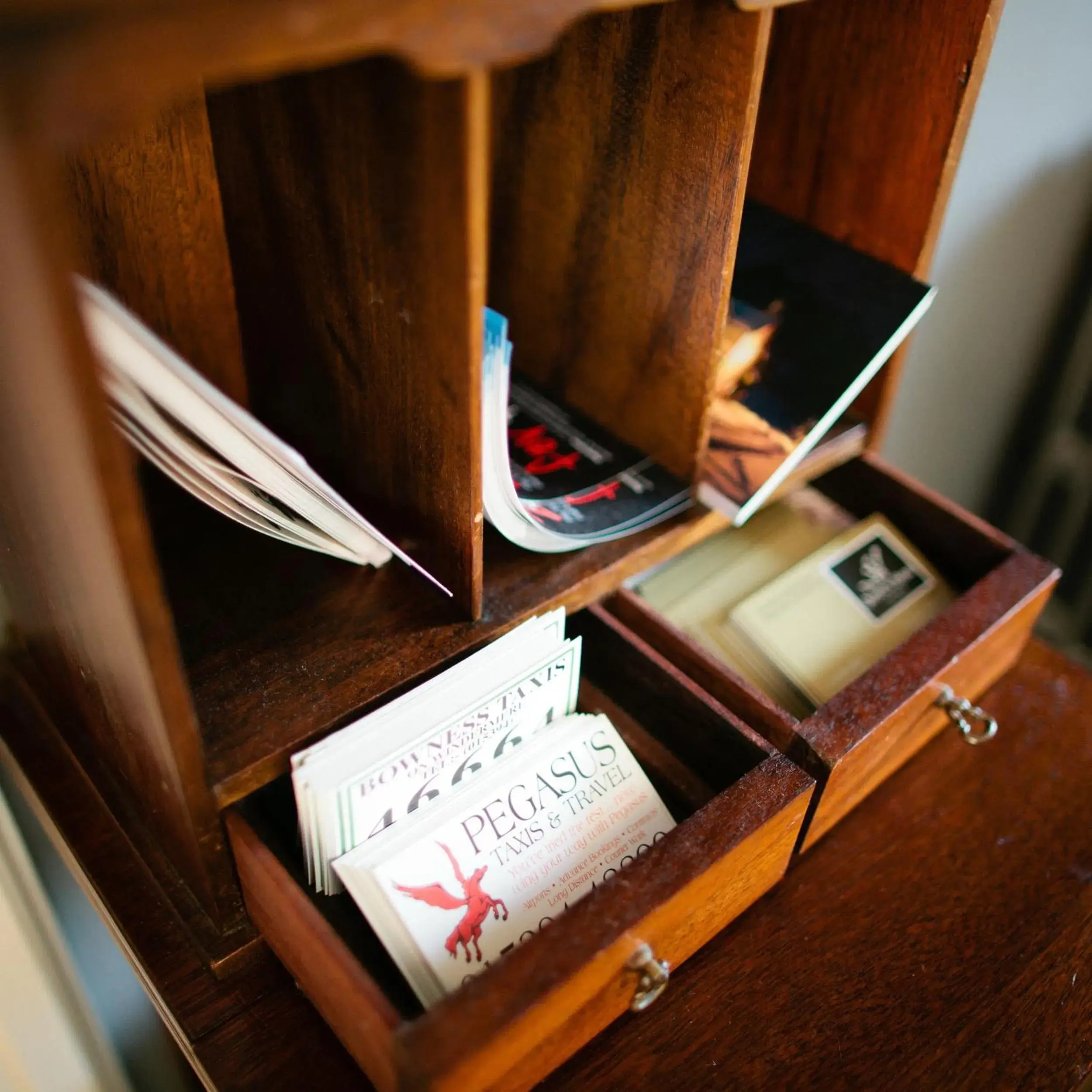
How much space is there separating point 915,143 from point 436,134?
19.4 inches

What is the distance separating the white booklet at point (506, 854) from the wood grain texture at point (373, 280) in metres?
Answer: 0.12

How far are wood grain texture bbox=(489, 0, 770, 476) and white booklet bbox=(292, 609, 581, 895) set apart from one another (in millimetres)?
218

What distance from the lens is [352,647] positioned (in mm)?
662

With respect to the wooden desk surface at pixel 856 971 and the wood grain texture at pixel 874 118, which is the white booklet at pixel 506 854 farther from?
the wood grain texture at pixel 874 118

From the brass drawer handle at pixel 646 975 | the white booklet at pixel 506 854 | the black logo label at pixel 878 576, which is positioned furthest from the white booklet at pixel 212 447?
the black logo label at pixel 878 576

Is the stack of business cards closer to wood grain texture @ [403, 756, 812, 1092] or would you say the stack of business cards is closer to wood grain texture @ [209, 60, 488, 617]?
wood grain texture @ [403, 756, 812, 1092]

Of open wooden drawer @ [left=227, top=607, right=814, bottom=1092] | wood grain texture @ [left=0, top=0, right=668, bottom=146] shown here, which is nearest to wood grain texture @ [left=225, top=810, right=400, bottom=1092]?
open wooden drawer @ [left=227, top=607, right=814, bottom=1092]

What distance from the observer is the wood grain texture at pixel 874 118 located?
757 millimetres

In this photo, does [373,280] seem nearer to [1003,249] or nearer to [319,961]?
[319,961]

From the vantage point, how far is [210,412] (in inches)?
21.4

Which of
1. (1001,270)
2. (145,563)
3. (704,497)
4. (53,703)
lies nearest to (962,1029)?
(704,497)

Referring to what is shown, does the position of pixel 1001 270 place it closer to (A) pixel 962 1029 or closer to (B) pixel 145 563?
(A) pixel 962 1029

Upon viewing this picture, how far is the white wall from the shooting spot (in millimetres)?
1166

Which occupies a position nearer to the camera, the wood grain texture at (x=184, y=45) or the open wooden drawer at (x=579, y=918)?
the wood grain texture at (x=184, y=45)
